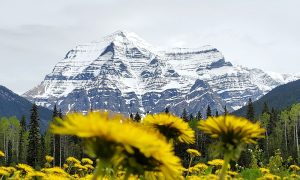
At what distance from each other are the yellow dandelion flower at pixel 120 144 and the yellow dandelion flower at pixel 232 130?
440 mm

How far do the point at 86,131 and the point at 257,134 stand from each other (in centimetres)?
107

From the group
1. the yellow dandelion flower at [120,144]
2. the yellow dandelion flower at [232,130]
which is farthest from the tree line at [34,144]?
the yellow dandelion flower at [120,144]

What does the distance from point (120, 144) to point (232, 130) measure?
84cm

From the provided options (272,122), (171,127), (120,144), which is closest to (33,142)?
(272,122)

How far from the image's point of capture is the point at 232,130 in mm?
2873

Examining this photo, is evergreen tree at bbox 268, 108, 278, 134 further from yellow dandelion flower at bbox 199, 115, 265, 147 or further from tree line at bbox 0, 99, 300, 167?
yellow dandelion flower at bbox 199, 115, 265, 147

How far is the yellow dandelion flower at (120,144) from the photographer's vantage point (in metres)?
2.23

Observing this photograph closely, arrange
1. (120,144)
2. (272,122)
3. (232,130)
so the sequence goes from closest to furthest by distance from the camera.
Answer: (120,144), (232,130), (272,122)

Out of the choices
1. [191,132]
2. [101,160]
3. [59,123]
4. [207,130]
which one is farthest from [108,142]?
[191,132]

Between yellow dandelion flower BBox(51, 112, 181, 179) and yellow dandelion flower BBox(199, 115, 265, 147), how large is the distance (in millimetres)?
440

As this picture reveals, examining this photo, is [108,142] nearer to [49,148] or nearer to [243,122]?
[243,122]

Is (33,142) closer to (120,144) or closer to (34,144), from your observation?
(34,144)

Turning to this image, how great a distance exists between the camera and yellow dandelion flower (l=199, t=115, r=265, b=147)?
283 cm

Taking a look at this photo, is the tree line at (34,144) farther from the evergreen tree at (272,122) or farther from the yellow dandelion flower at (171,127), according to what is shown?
the yellow dandelion flower at (171,127)
